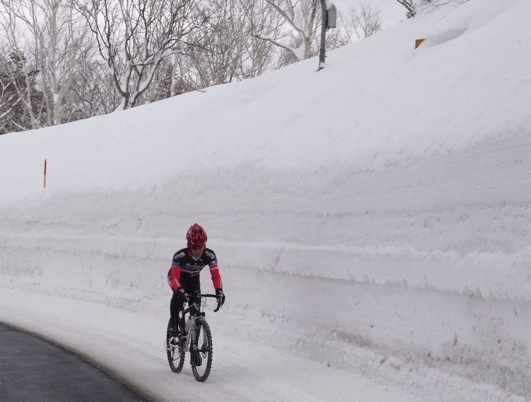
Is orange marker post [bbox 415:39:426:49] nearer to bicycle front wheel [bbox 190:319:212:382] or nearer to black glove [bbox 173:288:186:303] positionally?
black glove [bbox 173:288:186:303]

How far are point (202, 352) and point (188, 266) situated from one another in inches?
43.5

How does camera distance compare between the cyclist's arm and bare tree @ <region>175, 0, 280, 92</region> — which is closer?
the cyclist's arm

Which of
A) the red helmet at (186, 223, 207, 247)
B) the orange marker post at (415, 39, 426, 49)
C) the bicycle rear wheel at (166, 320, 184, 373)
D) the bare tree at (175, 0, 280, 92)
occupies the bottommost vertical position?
the bicycle rear wheel at (166, 320, 184, 373)

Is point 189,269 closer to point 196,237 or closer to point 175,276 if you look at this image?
point 175,276

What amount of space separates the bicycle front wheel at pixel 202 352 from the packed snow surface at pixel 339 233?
0.19 meters

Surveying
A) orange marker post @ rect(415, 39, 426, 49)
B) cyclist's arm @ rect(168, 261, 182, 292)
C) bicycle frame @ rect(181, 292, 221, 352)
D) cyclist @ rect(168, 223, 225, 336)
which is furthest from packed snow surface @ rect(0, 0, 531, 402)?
cyclist's arm @ rect(168, 261, 182, 292)

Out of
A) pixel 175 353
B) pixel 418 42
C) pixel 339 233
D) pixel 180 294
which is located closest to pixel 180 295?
pixel 180 294

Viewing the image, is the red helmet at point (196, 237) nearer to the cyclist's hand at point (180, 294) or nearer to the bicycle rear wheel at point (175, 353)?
the cyclist's hand at point (180, 294)

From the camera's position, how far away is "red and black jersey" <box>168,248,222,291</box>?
352 inches

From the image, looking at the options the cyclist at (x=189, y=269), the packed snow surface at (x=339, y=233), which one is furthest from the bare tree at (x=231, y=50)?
the cyclist at (x=189, y=269)

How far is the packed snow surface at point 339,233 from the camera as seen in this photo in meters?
7.16

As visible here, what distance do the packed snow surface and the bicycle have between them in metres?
0.21

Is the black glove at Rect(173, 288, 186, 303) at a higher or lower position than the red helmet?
lower

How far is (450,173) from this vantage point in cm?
802
